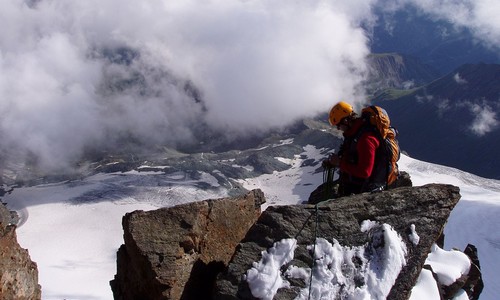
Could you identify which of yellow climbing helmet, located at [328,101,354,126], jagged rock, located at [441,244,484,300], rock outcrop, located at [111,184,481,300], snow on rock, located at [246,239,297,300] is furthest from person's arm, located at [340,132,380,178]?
jagged rock, located at [441,244,484,300]

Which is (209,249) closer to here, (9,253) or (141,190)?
(9,253)

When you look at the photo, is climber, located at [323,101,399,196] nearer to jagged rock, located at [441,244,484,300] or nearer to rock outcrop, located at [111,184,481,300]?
rock outcrop, located at [111,184,481,300]

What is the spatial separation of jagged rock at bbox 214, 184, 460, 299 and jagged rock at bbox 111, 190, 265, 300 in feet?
3.85

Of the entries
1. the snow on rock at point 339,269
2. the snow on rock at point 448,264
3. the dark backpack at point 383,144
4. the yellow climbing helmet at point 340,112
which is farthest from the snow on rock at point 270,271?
the snow on rock at point 448,264

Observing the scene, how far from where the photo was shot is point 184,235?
10.2 metres

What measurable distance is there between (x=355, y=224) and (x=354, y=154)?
158 centimetres

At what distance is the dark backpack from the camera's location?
10.2m

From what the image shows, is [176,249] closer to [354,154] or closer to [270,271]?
[270,271]

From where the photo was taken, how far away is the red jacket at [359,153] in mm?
10062

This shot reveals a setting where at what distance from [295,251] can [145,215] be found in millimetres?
3217

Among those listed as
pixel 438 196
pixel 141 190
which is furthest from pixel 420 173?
pixel 438 196

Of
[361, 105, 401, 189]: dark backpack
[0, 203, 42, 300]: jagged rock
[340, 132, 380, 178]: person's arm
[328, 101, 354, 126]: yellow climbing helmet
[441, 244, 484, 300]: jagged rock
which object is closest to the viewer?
[0, 203, 42, 300]: jagged rock

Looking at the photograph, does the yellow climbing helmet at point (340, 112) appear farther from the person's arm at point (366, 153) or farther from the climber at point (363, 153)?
the person's arm at point (366, 153)

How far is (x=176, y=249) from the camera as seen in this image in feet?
32.4
